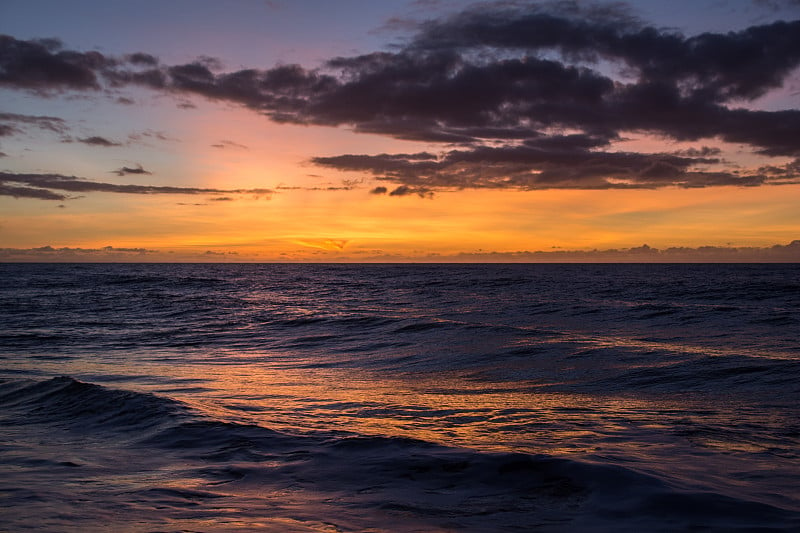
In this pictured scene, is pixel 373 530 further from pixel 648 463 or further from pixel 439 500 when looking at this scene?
pixel 648 463

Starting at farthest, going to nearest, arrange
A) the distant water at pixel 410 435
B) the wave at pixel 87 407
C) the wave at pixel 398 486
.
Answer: the wave at pixel 87 407
the distant water at pixel 410 435
the wave at pixel 398 486

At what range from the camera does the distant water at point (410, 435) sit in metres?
5.27

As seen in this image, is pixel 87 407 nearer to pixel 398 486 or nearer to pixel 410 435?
pixel 410 435

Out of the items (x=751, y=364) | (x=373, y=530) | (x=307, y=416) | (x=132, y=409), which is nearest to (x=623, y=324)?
(x=751, y=364)

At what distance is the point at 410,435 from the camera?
7984mm

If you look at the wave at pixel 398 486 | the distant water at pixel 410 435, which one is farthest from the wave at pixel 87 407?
the wave at pixel 398 486

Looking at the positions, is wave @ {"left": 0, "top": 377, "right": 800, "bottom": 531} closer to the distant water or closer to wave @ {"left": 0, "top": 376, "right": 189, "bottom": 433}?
the distant water

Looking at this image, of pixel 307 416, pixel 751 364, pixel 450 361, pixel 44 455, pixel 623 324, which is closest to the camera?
pixel 44 455

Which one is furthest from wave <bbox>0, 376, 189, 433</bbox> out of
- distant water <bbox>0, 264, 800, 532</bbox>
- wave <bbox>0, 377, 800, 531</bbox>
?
wave <bbox>0, 377, 800, 531</bbox>

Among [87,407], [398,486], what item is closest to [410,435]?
[398,486]

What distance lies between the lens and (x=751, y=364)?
1366cm

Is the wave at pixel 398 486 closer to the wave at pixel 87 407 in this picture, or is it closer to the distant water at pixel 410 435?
the distant water at pixel 410 435

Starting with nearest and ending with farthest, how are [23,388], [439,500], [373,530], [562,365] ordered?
1. [373,530]
2. [439,500]
3. [23,388]
4. [562,365]

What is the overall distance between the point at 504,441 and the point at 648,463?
69.9 inches
